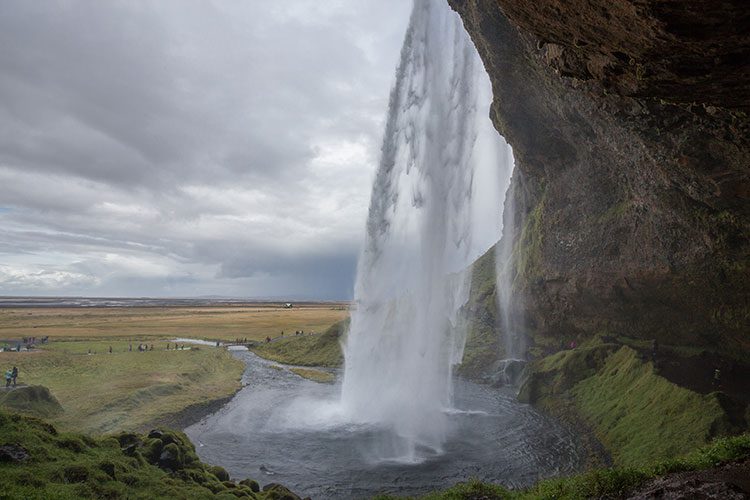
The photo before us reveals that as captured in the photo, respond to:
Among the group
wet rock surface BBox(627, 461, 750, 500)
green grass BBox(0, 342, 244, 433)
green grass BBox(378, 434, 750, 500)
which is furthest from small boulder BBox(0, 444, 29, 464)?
wet rock surface BBox(627, 461, 750, 500)

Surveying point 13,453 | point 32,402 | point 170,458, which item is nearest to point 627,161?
point 170,458

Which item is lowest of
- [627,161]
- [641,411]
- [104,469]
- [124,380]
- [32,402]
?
[124,380]

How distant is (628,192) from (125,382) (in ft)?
145

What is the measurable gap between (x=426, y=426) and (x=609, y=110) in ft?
70.0

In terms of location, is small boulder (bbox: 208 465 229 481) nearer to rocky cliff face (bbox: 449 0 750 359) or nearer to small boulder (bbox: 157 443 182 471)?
small boulder (bbox: 157 443 182 471)

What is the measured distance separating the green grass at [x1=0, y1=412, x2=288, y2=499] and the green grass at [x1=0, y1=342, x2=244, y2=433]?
12.9 metres

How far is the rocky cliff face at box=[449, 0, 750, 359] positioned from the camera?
32.1 feet

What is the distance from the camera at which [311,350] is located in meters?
65.7

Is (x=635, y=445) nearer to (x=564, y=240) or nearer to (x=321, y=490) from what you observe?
(x=321, y=490)

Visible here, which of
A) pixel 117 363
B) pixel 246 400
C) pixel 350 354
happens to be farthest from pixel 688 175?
pixel 117 363

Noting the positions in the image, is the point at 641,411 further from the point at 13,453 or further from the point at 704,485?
the point at 13,453

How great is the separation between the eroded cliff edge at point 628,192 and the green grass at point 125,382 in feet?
95.1

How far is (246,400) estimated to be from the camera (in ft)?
128

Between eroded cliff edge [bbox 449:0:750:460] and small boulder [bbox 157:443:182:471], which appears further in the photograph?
small boulder [bbox 157:443:182:471]
